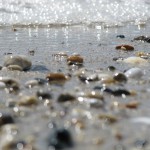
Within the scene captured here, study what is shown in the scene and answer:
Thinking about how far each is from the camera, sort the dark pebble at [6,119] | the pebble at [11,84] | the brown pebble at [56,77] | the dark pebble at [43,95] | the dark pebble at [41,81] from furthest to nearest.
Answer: the brown pebble at [56,77] < the dark pebble at [41,81] < the pebble at [11,84] < the dark pebble at [43,95] < the dark pebble at [6,119]

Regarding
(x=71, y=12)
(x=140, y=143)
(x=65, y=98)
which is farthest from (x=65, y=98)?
(x=71, y=12)

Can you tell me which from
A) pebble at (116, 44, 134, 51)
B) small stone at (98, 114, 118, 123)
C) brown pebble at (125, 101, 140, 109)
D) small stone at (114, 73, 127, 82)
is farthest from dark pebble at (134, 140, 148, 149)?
pebble at (116, 44, 134, 51)

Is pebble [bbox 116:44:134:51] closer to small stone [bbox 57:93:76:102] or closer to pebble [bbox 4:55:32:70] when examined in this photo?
pebble [bbox 4:55:32:70]

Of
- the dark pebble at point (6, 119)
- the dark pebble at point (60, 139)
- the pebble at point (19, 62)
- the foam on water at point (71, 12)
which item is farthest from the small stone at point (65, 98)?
the foam on water at point (71, 12)

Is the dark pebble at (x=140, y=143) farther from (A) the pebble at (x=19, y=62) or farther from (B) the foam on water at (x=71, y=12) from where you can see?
(B) the foam on water at (x=71, y=12)

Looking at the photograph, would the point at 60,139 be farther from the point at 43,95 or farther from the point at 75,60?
the point at 75,60

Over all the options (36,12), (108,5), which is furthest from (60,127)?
(108,5)

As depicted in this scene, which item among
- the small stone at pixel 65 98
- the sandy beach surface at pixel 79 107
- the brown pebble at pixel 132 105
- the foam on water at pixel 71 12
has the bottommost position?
the sandy beach surface at pixel 79 107

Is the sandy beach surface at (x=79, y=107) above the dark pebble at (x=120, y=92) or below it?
below
